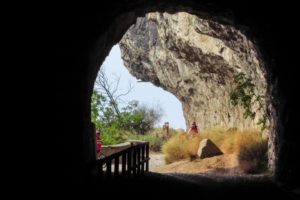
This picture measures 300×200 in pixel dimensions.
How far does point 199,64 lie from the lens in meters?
23.3

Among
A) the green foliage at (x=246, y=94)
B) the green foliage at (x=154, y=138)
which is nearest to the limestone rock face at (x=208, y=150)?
the green foliage at (x=246, y=94)

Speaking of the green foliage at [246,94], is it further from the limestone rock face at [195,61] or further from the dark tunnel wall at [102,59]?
the dark tunnel wall at [102,59]

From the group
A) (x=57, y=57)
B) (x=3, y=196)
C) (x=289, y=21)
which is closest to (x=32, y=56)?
(x=57, y=57)

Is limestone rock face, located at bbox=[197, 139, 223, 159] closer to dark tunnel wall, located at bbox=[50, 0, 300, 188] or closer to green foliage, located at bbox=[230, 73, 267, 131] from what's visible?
green foliage, located at bbox=[230, 73, 267, 131]

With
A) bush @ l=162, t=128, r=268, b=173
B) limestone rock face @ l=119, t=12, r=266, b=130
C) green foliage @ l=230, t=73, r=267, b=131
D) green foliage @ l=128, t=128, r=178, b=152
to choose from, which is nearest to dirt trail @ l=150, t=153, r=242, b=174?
bush @ l=162, t=128, r=268, b=173

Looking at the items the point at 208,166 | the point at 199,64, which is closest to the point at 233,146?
the point at 208,166

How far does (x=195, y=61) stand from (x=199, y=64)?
0.83 feet

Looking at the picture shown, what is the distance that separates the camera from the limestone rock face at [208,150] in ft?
66.9

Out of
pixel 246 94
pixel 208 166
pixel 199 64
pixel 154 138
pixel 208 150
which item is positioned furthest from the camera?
pixel 154 138

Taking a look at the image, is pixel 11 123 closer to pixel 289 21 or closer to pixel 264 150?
pixel 289 21

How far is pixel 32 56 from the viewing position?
20.3ft

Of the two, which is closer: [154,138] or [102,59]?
[102,59]

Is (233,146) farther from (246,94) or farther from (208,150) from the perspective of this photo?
(246,94)

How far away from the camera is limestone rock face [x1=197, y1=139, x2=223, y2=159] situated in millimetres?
A: 20391
